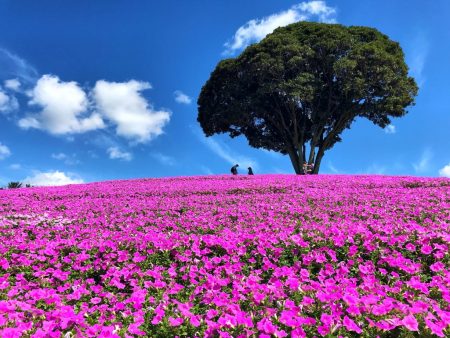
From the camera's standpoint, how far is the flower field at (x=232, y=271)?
4.14 metres

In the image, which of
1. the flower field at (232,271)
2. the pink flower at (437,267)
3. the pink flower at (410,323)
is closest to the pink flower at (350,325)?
the flower field at (232,271)

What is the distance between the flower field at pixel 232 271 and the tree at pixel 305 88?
25354mm

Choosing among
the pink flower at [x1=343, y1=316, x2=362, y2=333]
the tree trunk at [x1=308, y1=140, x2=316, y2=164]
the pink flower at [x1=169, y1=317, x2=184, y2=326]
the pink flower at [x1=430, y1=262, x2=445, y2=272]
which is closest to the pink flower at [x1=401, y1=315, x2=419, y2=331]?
the pink flower at [x1=343, y1=316, x2=362, y2=333]

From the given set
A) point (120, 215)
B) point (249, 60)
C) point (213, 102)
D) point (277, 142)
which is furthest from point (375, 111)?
point (120, 215)

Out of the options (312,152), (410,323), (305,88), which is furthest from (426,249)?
(312,152)

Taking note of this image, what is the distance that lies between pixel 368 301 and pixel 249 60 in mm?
36463

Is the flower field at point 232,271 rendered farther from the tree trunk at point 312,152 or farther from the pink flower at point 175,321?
the tree trunk at point 312,152

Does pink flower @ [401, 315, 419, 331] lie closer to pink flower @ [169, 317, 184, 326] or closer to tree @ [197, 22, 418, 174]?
pink flower @ [169, 317, 184, 326]

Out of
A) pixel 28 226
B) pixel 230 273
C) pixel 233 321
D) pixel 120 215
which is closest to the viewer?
pixel 233 321

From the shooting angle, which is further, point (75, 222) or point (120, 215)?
point (120, 215)

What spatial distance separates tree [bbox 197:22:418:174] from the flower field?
25354 millimetres

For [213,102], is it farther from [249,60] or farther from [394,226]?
[394,226]

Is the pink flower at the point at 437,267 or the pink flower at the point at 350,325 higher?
the pink flower at the point at 437,267

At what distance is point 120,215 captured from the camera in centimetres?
1216
